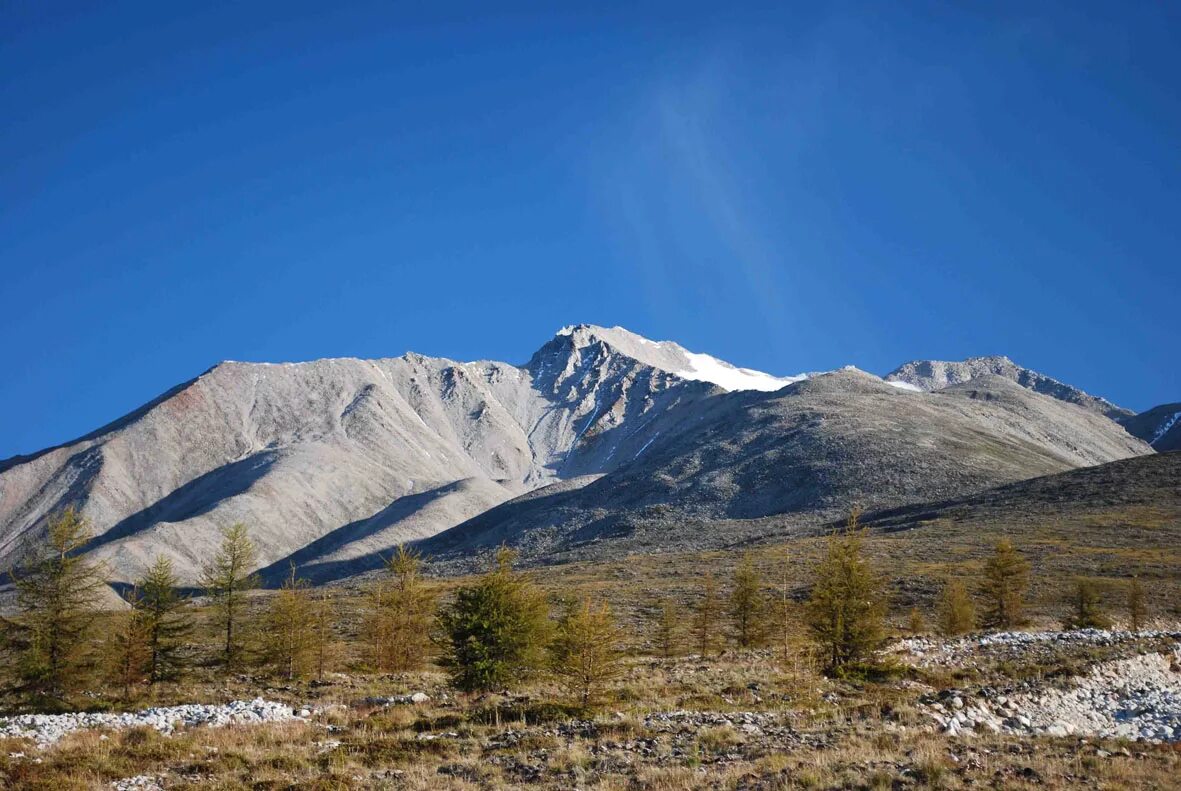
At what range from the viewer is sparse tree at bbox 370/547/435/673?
40153 millimetres

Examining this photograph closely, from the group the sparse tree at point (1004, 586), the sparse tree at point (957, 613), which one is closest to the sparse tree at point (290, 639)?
the sparse tree at point (957, 613)

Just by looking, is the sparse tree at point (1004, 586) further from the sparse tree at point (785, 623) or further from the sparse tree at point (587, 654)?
the sparse tree at point (587, 654)

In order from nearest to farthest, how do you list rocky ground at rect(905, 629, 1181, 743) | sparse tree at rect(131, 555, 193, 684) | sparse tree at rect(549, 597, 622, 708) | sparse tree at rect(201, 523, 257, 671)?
rocky ground at rect(905, 629, 1181, 743), sparse tree at rect(549, 597, 622, 708), sparse tree at rect(131, 555, 193, 684), sparse tree at rect(201, 523, 257, 671)

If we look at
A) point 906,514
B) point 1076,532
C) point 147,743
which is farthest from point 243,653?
point 906,514

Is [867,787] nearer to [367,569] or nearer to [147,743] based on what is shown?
[147,743]

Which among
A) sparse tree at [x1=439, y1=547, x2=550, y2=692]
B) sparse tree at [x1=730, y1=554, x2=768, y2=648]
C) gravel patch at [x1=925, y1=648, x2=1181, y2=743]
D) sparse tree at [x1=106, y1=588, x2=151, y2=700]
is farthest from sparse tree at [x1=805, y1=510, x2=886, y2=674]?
sparse tree at [x1=106, y1=588, x2=151, y2=700]

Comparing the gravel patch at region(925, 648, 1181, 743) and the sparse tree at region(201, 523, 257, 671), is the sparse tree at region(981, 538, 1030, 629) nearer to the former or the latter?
the gravel patch at region(925, 648, 1181, 743)

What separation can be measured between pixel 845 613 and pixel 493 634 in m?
15.3

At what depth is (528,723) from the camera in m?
22.4

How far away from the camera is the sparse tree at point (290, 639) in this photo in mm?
38938

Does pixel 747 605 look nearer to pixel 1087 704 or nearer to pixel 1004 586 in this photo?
pixel 1004 586

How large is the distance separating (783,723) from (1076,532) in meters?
98.3

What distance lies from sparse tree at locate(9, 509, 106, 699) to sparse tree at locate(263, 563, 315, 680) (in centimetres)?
773

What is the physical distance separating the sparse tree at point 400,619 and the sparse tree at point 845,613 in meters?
18.3
